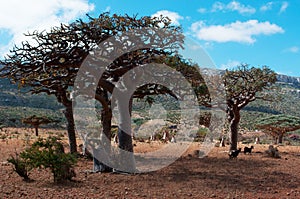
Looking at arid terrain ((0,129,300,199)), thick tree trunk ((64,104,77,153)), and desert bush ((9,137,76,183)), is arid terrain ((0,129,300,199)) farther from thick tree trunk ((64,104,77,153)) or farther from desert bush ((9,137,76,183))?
thick tree trunk ((64,104,77,153))

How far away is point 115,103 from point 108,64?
185 centimetres

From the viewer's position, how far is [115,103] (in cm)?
1141

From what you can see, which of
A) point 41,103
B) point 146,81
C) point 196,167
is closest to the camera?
point 146,81

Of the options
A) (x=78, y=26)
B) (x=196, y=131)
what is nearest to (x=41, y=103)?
(x=196, y=131)

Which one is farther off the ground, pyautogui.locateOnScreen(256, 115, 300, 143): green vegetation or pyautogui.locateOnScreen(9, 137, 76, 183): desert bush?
pyautogui.locateOnScreen(256, 115, 300, 143): green vegetation

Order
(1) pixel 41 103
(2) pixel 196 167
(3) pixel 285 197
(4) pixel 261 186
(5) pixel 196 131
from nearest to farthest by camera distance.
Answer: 1. (3) pixel 285 197
2. (4) pixel 261 186
3. (2) pixel 196 167
4. (5) pixel 196 131
5. (1) pixel 41 103

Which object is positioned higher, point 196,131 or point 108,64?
point 108,64

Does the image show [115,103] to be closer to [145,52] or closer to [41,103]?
[145,52]

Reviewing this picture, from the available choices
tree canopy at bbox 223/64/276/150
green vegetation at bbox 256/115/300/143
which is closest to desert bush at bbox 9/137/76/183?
tree canopy at bbox 223/64/276/150

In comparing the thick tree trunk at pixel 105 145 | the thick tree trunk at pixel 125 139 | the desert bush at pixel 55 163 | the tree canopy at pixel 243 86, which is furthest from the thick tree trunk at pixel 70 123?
the tree canopy at pixel 243 86

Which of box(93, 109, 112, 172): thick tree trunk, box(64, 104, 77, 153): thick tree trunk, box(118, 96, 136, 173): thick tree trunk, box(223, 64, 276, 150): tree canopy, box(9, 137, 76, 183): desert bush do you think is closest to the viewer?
box(9, 137, 76, 183): desert bush

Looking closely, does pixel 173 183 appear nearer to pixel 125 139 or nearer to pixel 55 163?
pixel 125 139

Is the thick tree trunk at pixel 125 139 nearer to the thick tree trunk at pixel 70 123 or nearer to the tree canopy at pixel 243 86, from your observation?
the thick tree trunk at pixel 70 123

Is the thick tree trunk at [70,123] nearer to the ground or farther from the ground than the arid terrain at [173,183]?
farther from the ground
